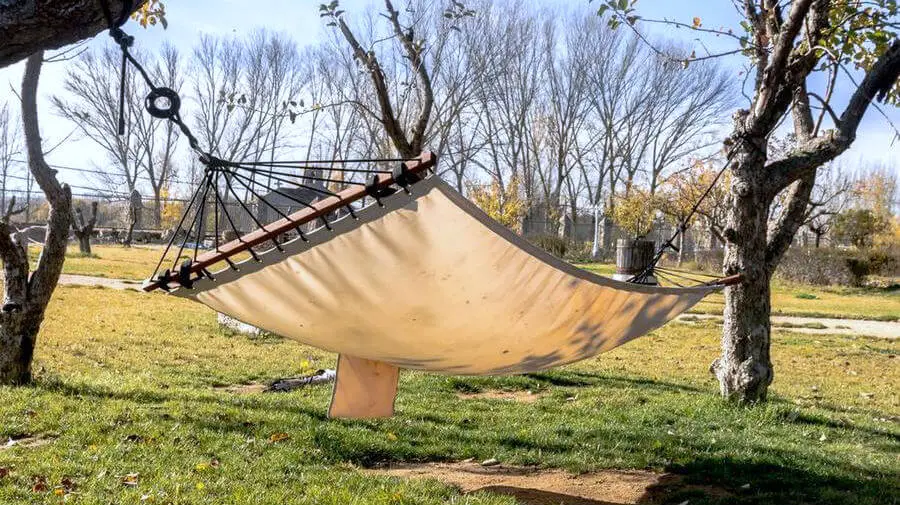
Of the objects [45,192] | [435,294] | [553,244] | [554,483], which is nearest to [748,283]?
[554,483]

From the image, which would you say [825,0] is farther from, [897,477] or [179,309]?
[179,309]

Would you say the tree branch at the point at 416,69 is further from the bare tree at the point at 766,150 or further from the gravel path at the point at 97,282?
the gravel path at the point at 97,282

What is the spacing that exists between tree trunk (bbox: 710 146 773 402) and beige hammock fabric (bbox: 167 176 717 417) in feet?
6.98

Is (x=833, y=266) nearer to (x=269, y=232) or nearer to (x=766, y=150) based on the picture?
(x=766, y=150)

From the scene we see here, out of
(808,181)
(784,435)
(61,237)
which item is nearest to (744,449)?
(784,435)

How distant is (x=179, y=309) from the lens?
10633mm

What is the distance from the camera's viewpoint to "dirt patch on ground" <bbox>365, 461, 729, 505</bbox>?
10.3ft

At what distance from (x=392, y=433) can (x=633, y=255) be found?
29.5 ft

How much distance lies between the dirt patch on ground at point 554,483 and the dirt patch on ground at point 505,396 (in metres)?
1.92

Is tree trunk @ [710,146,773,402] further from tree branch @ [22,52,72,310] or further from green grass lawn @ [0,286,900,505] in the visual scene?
tree branch @ [22,52,72,310]

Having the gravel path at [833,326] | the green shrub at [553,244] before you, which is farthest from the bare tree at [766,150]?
the green shrub at [553,244]

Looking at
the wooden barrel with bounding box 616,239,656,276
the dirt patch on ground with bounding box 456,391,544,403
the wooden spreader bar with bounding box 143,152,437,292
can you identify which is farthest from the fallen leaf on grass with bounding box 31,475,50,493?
the wooden barrel with bounding box 616,239,656,276

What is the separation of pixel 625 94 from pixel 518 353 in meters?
35.3

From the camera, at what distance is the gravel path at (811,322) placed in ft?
37.2
